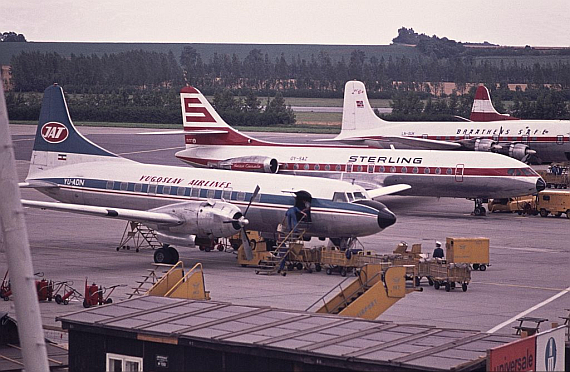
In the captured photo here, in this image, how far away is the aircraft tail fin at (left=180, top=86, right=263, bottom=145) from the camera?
57.7 m

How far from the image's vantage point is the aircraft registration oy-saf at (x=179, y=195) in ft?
119

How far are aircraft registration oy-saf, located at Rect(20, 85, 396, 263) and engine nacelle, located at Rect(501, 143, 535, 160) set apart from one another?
1325 inches

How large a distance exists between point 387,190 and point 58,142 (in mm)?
16146

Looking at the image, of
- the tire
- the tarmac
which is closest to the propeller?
the tarmac

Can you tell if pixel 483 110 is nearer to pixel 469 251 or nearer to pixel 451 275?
pixel 469 251

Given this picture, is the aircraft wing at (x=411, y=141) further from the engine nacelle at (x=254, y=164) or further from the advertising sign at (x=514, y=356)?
the advertising sign at (x=514, y=356)

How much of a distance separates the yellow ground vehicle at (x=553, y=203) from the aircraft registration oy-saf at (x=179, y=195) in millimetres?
19872

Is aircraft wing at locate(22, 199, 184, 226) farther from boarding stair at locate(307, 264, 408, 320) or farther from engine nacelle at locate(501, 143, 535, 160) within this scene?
engine nacelle at locate(501, 143, 535, 160)

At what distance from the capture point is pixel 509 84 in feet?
565

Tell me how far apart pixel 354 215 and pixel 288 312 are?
14.6 metres

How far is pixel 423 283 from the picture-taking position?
35.2 meters

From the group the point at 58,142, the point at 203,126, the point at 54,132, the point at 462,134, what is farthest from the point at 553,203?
the point at 54,132

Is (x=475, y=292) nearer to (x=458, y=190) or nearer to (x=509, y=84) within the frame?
(x=458, y=190)

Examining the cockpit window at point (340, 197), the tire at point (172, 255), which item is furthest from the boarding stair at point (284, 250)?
the tire at point (172, 255)
